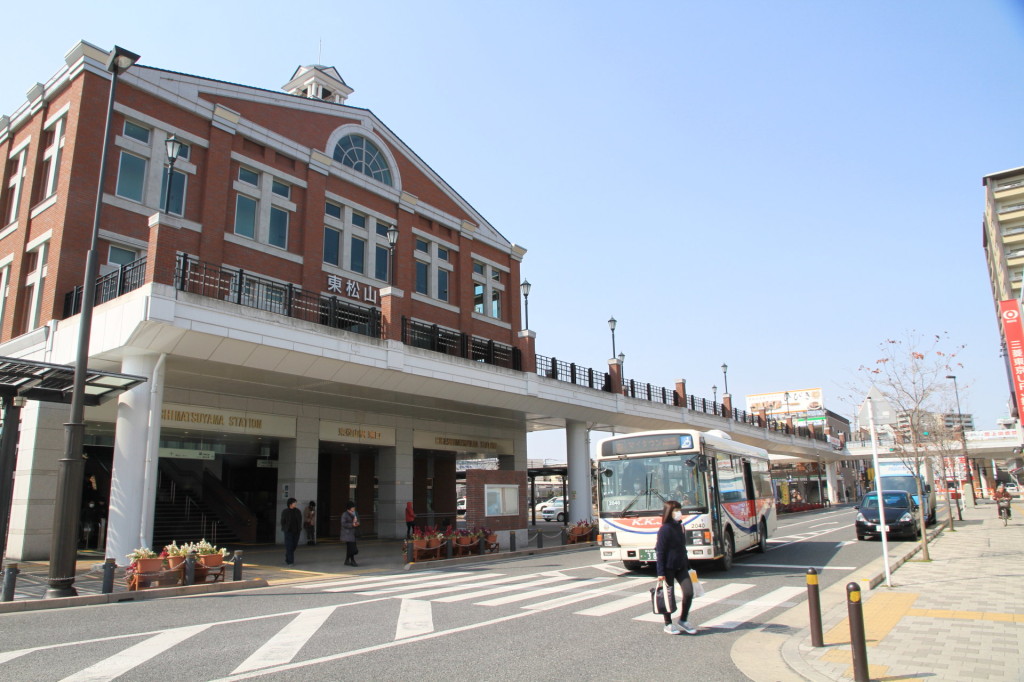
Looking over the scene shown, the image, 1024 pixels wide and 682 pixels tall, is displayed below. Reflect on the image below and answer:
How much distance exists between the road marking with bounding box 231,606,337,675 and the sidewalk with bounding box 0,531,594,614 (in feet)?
14.0

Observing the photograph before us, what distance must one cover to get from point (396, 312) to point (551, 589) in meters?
10.7

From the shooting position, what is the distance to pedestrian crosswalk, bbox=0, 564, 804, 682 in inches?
301

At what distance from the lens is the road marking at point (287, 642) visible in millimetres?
7364

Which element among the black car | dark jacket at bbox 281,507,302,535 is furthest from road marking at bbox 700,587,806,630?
the black car

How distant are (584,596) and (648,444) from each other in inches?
170

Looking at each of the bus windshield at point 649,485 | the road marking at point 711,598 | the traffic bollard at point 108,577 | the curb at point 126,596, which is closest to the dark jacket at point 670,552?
the road marking at point 711,598

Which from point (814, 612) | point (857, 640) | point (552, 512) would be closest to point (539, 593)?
point (814, 612)

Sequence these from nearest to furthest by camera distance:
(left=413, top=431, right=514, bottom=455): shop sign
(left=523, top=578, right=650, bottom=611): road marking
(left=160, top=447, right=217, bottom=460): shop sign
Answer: (left=523, top=578, right=650, bottom=611): road marking < (left=160, top=447, right=217, bottom=460): shop sign < (left=413, top=431, right=514, bottom=455): shop sign

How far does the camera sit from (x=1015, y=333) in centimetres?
2953

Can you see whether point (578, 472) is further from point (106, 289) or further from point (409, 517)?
A: point (106, 289)

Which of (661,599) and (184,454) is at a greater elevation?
(184,454)

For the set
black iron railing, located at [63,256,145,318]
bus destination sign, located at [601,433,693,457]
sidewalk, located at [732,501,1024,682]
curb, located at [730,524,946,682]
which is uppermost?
black iron railing, located at [63,256,145,318]

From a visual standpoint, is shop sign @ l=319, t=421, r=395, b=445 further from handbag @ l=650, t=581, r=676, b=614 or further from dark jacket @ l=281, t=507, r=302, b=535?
handbag @ l=650, t=581, r=676, b=614

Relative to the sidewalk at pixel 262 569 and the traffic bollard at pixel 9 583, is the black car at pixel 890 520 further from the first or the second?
the traffic bollard at pixel 9 583
